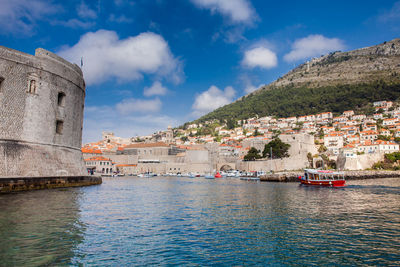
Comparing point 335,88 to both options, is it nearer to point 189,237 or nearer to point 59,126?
point 59,126

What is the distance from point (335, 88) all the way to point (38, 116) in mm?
108265

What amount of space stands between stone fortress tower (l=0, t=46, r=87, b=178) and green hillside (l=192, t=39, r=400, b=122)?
90.4 metres

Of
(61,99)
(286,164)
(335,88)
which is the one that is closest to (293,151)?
(286,164)

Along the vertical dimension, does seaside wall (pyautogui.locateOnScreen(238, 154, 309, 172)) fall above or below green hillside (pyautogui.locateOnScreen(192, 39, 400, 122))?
below

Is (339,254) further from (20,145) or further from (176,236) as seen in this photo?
(20,145)

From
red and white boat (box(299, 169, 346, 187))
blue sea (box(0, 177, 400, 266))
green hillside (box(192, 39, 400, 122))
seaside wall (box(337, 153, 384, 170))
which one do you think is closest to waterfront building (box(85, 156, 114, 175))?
red and white boat (box(299, 169, 346, 187))

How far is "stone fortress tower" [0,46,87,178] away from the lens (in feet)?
47.5

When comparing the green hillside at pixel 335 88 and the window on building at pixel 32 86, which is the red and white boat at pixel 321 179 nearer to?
the window on building at pixel 32 86

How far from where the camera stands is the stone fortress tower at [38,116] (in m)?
14.5

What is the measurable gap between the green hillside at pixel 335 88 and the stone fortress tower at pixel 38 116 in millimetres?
90409

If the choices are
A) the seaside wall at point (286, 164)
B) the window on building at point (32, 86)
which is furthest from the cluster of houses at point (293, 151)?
the window on building at point (32, 86)

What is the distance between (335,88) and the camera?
104875 millimetres

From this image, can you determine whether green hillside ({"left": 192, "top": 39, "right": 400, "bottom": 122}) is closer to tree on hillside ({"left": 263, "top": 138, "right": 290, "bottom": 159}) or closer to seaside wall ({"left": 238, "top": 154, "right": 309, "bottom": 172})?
tree on hillside ({"left": 263, "top": 138, "right": 290, "bottom": 159})

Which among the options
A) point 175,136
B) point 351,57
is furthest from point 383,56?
point 175,136
